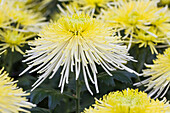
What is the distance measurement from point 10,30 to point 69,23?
0.49 m

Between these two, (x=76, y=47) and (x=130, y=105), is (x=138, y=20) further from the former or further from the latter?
(x=130, y=105)

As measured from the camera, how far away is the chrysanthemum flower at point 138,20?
121 centimetres

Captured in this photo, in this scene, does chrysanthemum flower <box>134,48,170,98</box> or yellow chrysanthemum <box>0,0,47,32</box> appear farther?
yellow chrysanthemum <box>0,0,47,32</box>

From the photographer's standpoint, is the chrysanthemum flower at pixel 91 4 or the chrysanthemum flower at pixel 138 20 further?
the chrysanthemum flower at pixel 91 4

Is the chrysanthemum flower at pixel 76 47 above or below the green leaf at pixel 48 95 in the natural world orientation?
above

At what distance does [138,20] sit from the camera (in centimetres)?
120

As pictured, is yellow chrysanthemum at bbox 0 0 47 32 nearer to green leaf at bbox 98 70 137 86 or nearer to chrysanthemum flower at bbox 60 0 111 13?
chrysanthemum flower at bbox 60 0 111 13

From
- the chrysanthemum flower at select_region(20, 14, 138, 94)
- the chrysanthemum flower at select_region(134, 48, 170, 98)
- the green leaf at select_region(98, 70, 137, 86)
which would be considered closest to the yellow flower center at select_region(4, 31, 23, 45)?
the chrysanthemum flower at select_region(20, 14, 138, 94)

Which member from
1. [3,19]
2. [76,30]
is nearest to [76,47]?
[76,30]

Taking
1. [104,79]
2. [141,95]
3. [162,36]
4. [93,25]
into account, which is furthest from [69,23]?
[162,36]

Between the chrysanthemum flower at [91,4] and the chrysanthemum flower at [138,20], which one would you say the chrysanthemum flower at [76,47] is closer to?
the chrysanthemum flower at [138,20]

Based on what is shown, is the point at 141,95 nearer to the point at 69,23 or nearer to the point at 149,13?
the point at 69,23

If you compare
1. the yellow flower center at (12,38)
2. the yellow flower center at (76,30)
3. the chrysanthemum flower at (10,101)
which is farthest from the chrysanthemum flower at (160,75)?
the yellow flower center at (12,38)

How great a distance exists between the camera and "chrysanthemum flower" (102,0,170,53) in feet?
3.98
